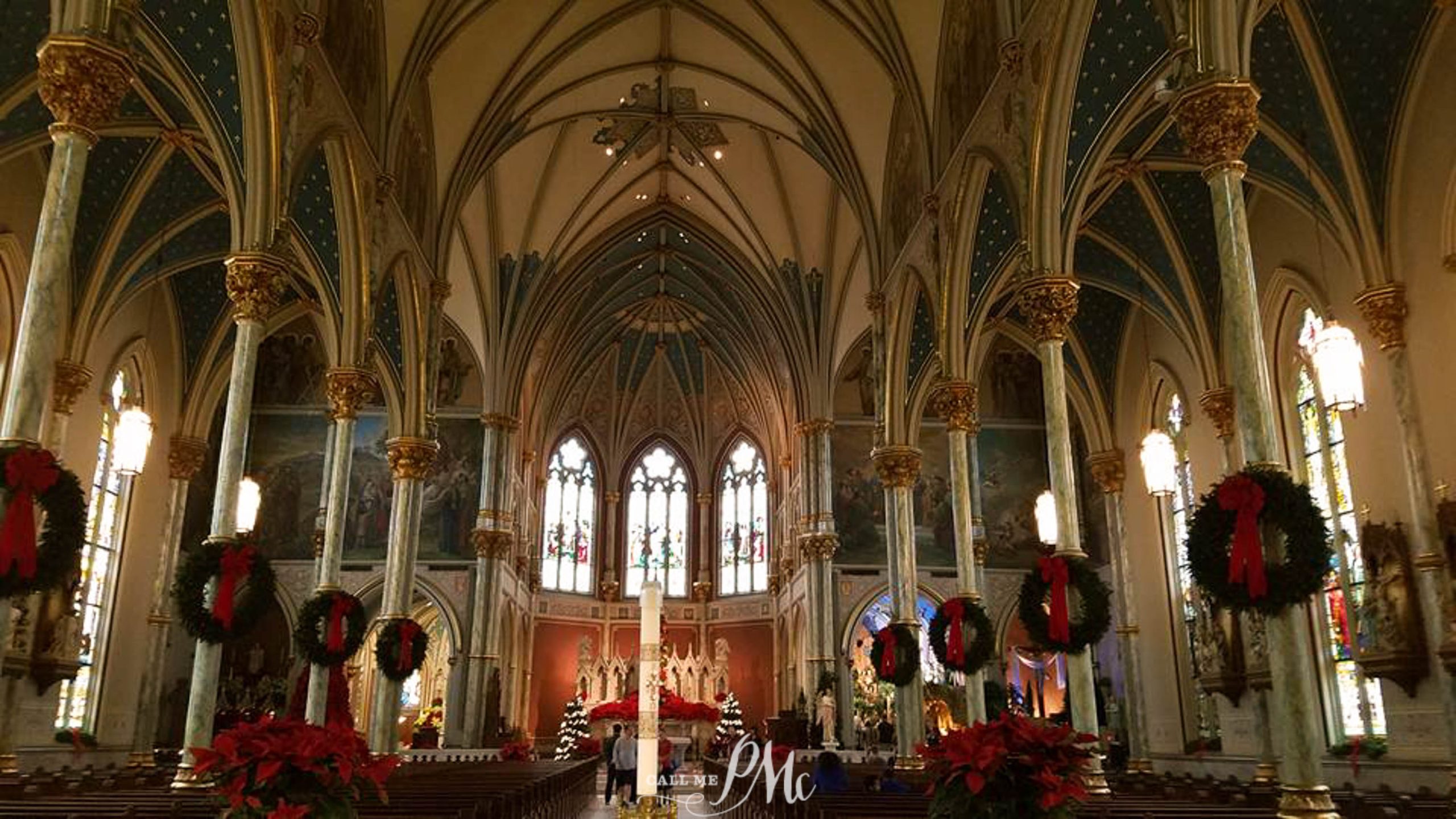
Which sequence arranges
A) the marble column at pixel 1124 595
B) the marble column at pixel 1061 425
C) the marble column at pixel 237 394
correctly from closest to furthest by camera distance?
the marble column at pixel 237 394
the marble column at pixel 1061 425
the marble column at pixel 1124 595

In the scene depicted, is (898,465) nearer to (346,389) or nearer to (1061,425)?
(1061,425)

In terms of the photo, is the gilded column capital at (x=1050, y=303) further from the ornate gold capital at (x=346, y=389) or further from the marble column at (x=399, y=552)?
the marble column at (x=399, y=552)

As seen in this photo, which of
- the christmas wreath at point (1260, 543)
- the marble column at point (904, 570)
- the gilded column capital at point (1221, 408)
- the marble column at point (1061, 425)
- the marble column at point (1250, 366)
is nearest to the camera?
the marble column at point (1250, 366)

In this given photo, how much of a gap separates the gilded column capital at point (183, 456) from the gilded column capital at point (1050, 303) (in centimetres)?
1922

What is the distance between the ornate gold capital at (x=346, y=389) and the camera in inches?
667

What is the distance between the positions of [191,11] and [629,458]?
31.8m

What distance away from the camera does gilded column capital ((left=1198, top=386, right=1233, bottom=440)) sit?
63.9ft

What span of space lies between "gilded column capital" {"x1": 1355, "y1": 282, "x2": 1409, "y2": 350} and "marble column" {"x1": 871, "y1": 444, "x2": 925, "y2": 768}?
8.35 metres

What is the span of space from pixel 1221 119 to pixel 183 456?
73.6 feet

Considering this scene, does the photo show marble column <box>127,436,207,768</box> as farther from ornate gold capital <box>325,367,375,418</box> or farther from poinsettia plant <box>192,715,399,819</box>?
poinsettia plant <box>192,715,399,819</box>

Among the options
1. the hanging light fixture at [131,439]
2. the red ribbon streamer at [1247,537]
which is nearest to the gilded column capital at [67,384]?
the hanging light fixture at [131,439]

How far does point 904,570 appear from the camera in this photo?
20.0m

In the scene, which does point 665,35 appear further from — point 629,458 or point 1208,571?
point 629,458

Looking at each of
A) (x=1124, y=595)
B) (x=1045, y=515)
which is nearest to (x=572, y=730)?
(x=1124, y=595)
